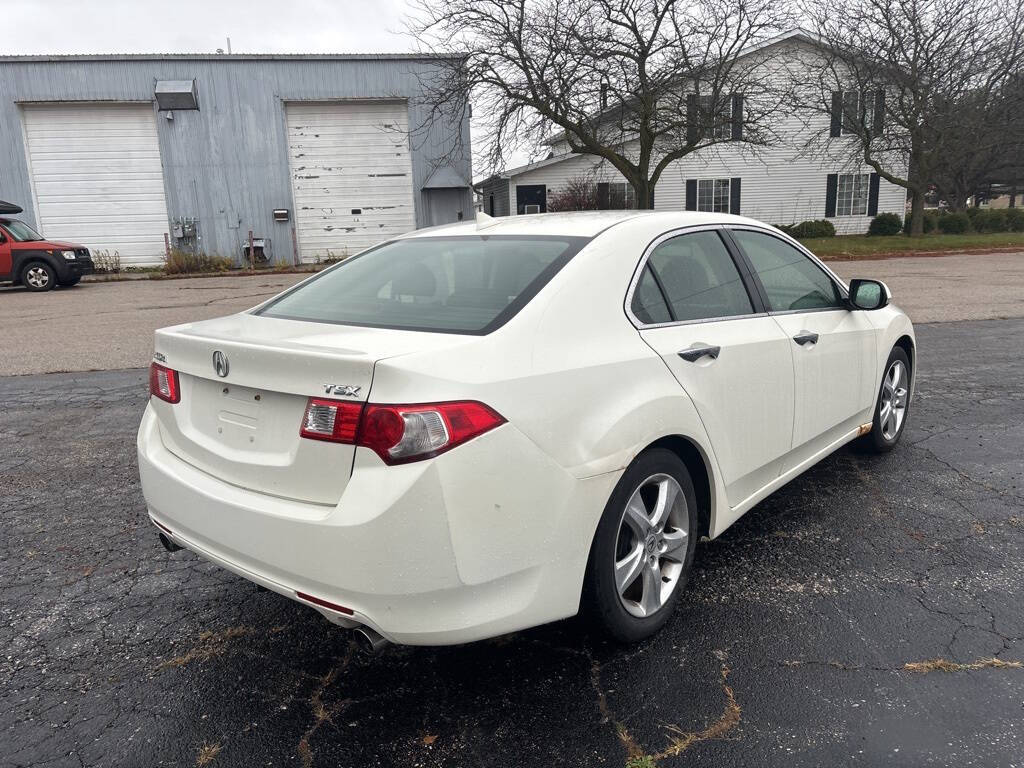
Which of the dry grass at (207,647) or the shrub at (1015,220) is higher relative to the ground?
the shrub at (1015,220)

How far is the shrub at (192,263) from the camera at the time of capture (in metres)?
21.8

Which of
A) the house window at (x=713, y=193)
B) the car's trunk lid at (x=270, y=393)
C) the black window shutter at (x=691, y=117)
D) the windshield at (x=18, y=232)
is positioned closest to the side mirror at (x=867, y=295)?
the car's trunk lid at (x=270, y=393)

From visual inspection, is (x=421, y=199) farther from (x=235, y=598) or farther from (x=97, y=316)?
(x=235, y=598)

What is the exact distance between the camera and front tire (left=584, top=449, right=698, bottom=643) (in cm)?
246

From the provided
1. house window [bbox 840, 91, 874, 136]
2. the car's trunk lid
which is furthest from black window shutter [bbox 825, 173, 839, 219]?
the car's trunk lid

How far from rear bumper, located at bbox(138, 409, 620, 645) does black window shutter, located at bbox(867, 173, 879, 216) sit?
33505mm

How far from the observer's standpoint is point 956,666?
8.38 ft

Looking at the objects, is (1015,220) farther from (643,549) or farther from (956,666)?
(643,549)

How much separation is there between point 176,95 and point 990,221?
34.5 metres

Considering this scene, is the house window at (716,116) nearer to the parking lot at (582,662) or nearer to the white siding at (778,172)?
the white siding at (778,172)

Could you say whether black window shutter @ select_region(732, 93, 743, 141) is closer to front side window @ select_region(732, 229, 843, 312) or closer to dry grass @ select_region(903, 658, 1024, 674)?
front side window @ select_region(732, 229, 843, 312)

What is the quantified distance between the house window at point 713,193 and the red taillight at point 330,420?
1189 inches

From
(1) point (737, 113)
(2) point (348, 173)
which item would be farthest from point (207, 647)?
(1) point (737, 113)

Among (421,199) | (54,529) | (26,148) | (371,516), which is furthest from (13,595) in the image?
(26,148)
